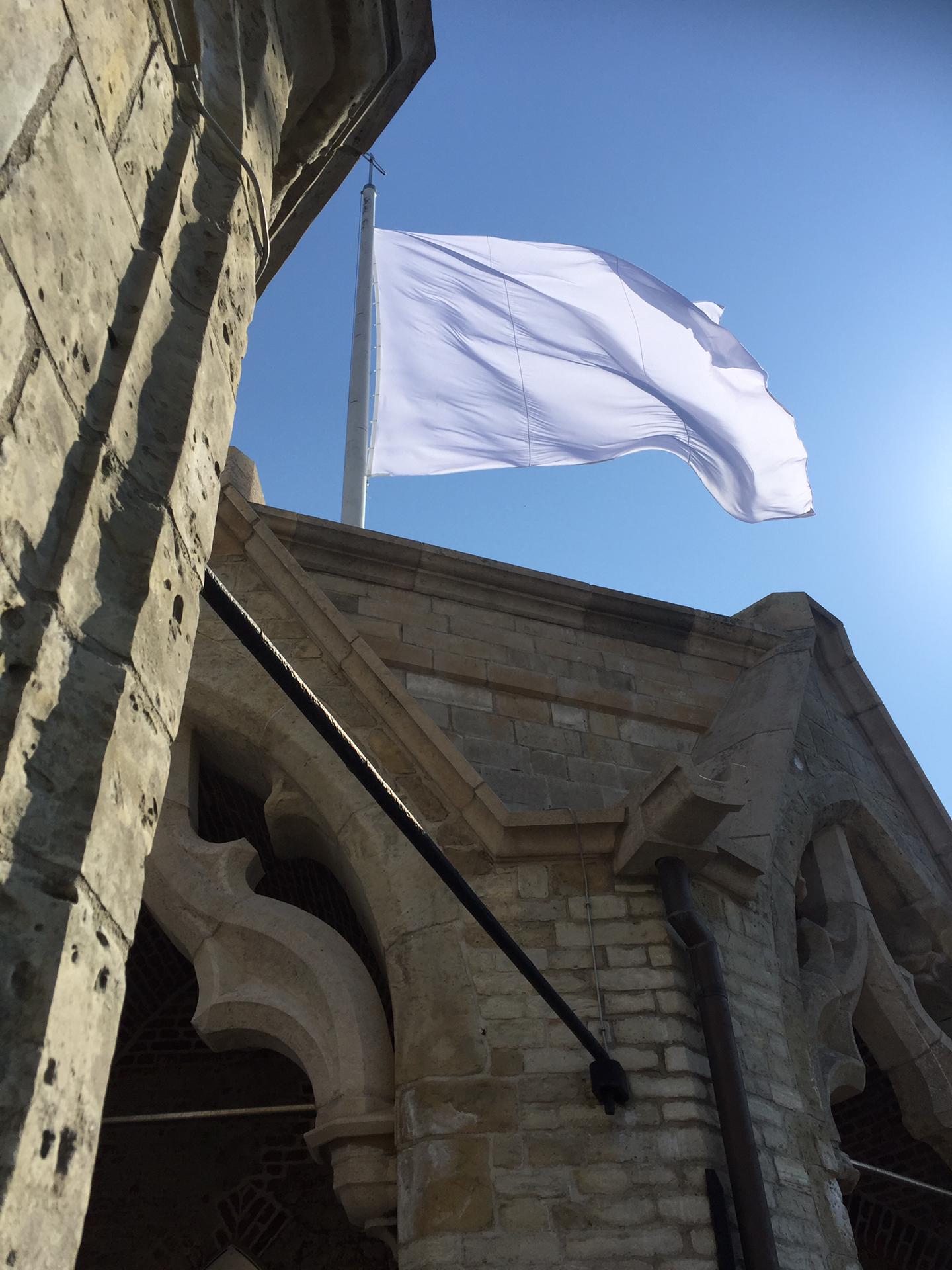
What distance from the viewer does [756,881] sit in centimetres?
490

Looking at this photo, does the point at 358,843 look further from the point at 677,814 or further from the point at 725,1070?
the point at 725,1070

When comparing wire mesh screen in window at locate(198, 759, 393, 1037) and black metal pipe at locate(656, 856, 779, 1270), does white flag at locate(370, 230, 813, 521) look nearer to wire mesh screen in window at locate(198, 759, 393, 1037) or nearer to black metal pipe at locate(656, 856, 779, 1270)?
wire mesh screen in window at locate(198, 759, 393, 1037)

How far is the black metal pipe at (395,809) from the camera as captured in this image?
2418 millimetres

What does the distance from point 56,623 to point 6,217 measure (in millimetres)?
531

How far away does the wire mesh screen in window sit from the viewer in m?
5.68

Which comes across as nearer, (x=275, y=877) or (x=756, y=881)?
(x=756, y=881)

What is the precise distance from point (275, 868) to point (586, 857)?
2255 millimetres

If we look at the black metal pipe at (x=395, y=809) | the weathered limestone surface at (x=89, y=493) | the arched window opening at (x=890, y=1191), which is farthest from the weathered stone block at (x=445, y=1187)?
the arched window opening at (x=890, y=1191)

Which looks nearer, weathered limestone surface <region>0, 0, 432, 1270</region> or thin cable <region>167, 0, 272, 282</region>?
weathered limestone surface <region>0, 0, 432, 1270</region>

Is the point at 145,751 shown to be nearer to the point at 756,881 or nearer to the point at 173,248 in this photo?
the point at 173,248

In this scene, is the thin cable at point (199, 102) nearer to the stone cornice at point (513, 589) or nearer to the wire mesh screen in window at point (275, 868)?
the stone cornice at point (513, 589)

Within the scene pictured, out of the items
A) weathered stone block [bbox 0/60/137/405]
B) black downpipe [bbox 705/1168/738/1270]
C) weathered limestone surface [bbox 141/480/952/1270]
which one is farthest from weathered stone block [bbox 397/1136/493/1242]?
weathered stone block [bbox 0/60/137/405]

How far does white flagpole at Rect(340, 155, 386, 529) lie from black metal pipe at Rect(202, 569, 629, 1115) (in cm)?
375

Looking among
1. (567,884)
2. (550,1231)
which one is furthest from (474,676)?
(550,1231)
